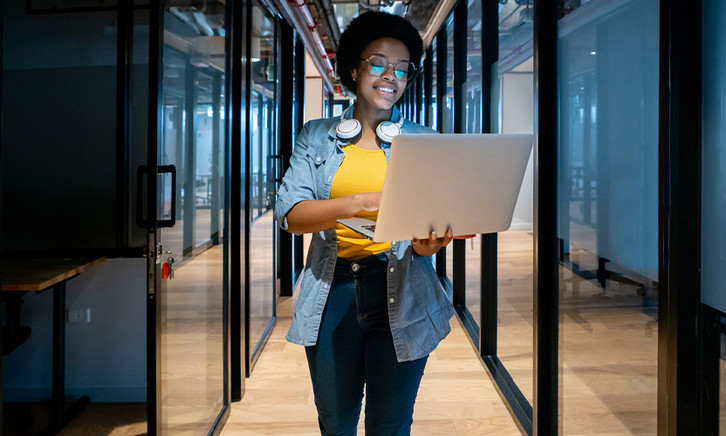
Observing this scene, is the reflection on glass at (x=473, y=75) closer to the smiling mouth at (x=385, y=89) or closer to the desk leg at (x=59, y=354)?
the smiling mouth at (x=385, y=89)

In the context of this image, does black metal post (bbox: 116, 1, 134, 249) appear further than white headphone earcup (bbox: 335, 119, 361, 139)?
Yes

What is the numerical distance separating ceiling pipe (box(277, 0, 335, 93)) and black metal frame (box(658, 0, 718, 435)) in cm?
338

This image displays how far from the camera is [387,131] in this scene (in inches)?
52.8

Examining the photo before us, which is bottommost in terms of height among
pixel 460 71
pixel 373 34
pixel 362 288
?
pixel 362 288

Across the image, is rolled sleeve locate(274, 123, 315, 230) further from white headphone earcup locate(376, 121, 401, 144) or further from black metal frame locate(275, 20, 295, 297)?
black metal frame locate(275, 20, 295, 297)

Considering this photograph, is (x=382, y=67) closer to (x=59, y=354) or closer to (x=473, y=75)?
(x=59, y=354)

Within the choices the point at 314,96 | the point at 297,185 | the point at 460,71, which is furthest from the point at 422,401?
the point at 314,96

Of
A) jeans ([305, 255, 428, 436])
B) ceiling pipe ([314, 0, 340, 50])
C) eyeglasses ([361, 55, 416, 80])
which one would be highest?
ceiling pipe ([314, 0, 340, 50])

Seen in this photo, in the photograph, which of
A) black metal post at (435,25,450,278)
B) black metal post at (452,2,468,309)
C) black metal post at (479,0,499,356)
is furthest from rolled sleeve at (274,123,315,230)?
black metal post at (435,25,450,278)

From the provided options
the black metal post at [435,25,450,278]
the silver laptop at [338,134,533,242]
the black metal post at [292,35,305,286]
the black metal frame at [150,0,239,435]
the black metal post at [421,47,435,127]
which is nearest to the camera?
the silver laptop at [338,134,533,242]

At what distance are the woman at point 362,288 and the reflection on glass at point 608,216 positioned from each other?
0.63 meters

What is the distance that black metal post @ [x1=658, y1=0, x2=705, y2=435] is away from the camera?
3.98ft

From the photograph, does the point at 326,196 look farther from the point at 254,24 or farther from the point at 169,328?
the point at 254,24

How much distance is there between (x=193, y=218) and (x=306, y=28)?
12.4 feet
